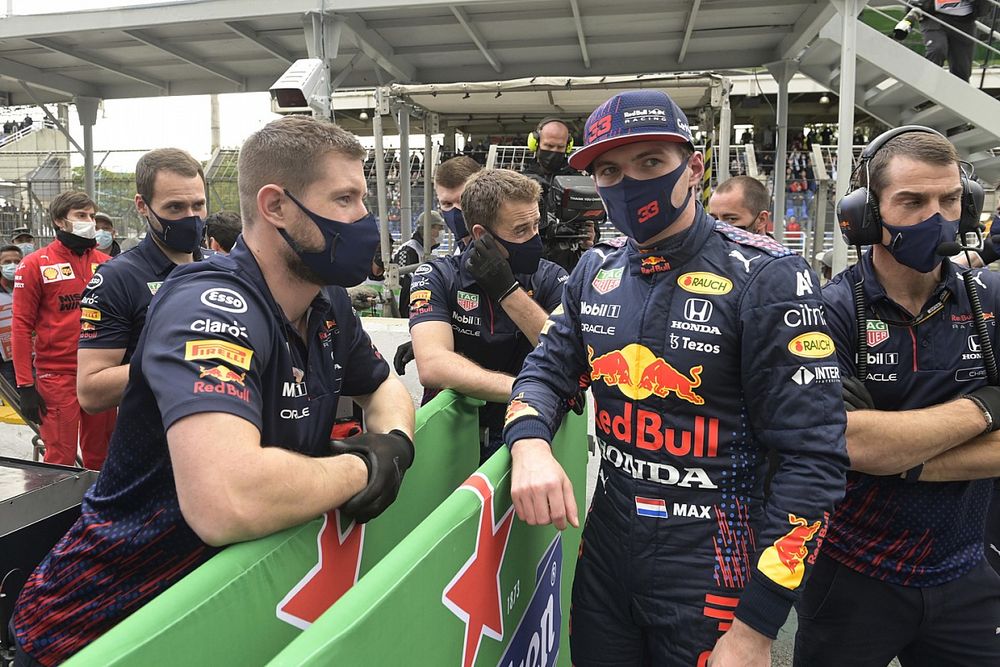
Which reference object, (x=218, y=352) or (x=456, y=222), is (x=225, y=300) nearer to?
(x=218, y=352)

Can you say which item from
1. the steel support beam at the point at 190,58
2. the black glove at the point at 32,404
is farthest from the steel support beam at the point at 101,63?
the black glove at the point at 32,404

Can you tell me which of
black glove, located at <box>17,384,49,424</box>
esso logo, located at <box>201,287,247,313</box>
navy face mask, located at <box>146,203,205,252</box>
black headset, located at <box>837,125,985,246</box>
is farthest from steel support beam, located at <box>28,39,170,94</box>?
black headset, located at <box>837,125,985,246</box>

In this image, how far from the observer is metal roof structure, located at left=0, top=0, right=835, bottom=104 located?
7355 millimetres

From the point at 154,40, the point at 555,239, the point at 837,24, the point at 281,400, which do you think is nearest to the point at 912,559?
the point at 281,400

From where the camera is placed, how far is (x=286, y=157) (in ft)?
5.23

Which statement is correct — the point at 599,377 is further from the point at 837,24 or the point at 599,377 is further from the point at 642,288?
the point at 837,24

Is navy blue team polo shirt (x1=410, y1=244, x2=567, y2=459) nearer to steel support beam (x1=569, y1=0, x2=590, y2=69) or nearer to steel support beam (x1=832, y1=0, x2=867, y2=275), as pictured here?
steel support beam (x1=832, y1=0, x2=867, y2=275)

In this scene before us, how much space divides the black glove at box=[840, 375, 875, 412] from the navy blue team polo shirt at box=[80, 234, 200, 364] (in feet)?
8.45

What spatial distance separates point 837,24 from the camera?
24.3 ft

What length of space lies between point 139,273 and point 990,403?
307cm

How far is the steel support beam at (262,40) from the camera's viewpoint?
8109 millimetres

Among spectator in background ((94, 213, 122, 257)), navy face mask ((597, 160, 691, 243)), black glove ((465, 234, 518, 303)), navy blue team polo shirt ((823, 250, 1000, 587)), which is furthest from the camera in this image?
spectator in background ((94, 213, 122, 257))

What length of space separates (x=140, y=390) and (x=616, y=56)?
29.3 feet

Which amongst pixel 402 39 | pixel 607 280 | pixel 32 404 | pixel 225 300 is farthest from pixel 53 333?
pixel 402 39
